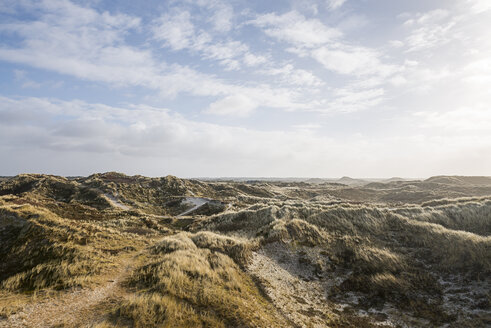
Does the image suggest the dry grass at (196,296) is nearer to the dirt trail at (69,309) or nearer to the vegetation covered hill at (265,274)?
the vegetation covered hill at (265,274)

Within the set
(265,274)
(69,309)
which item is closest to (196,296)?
(69,309)

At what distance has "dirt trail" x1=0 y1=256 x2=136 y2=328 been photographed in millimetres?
8421

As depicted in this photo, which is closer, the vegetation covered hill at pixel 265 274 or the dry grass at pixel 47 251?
the vegetation covered hill at pixel 265 274

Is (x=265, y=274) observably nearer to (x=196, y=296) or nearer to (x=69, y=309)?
(x=196, y=296)

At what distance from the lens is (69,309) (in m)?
9.45

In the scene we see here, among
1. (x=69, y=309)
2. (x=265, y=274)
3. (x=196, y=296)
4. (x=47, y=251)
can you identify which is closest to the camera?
(x=69, y=309)

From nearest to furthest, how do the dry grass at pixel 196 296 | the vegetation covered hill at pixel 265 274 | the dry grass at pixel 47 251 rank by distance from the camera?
1. the dry grass at pixel 196 296
2. the vegetation covered hill at pixel 265 274
3. the dry grass at pixel 47 251

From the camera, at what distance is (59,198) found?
50656 mm

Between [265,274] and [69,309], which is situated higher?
[69,309]

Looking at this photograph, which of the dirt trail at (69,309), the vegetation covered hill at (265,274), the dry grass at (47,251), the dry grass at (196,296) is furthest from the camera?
the dry grass at (47,251)

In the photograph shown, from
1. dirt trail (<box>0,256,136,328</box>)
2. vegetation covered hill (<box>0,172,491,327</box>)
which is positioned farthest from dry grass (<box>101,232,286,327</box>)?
dirt trail (<box>0,256,136,328</box>)

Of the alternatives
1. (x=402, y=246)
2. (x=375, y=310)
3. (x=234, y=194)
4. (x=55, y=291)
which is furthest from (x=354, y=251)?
(x=234, y=194)

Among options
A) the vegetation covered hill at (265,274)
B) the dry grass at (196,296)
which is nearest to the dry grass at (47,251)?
the vegetation covered hill at (265,274)

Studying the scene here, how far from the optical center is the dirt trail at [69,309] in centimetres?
842
